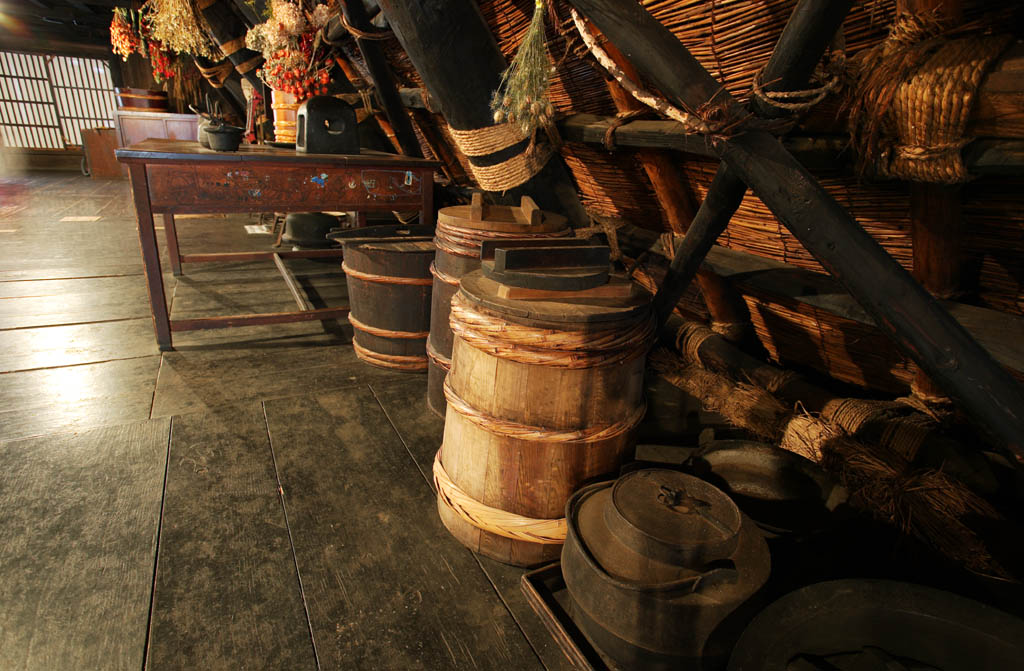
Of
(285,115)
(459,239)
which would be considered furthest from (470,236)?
(285,115)

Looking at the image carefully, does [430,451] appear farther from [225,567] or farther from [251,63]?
[251,63]

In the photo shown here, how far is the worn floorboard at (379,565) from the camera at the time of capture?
1378 millimetres

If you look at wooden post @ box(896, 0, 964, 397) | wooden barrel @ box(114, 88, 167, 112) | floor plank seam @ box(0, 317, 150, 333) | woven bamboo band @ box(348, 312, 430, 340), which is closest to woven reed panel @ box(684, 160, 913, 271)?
wooden post @ box(896, 0, 964, 397)

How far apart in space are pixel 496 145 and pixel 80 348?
2.51m

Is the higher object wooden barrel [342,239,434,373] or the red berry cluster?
the red berry cluster

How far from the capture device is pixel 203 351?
10.0ft

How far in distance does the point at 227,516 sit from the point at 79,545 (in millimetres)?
387

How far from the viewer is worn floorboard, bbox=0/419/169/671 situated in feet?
4.35

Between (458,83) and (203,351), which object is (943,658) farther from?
(203,351)

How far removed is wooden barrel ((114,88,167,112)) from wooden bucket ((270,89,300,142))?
22.4 feet

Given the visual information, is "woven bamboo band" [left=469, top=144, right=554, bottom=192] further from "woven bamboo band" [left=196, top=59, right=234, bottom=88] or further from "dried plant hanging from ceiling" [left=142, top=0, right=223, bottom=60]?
"woven bamboo band" [left=196, top=59, right=234, bottom=88]

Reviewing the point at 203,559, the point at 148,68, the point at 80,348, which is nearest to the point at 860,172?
the point at 203,559

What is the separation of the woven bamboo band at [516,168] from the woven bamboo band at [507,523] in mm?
1428

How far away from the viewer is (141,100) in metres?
9.19
